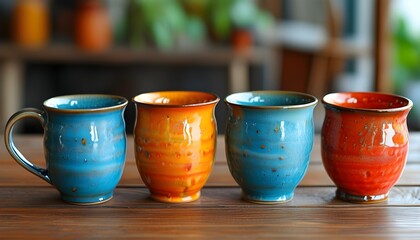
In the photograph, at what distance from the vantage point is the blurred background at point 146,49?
2459mm

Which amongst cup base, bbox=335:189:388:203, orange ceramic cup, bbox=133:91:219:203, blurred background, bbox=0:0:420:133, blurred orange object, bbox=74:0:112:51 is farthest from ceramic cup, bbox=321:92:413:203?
blurred orange object, bbox=74:0:112:51

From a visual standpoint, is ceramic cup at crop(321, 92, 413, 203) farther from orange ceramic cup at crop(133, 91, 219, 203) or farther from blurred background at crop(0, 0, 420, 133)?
blurred background at crop(0, 0, 420, 133)

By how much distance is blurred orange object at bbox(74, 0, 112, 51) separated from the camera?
8.05 feet

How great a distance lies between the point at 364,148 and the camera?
82cm

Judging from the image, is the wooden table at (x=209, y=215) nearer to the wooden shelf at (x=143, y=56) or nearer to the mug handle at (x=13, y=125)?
the mug handle at (x=13, y=125)

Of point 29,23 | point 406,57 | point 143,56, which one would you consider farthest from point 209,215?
point 406,57

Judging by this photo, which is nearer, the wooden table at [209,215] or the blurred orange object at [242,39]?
the wooden table at [209,215]

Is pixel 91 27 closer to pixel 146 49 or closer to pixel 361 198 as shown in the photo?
pixel 146 49

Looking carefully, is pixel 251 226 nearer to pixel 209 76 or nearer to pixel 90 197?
pixel 90 197

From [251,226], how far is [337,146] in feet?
0.58

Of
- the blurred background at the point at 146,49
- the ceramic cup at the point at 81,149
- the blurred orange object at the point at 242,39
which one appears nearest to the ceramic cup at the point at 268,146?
the ceramic cup at the point at 81,149

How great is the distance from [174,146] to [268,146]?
121mm

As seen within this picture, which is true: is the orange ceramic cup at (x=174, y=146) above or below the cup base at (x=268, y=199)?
above

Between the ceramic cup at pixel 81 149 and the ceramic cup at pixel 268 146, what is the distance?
6.0 inches
